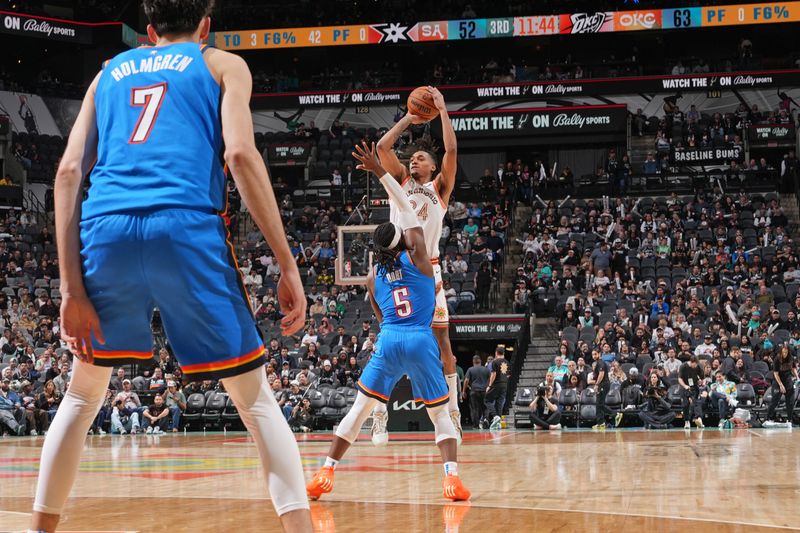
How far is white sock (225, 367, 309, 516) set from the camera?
8.93 feet

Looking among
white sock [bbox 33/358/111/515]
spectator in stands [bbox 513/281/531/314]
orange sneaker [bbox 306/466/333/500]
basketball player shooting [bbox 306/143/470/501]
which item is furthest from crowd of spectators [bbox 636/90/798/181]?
white sock [bbox 33/358/111/515]

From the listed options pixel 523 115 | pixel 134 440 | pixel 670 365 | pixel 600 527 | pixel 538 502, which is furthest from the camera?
pixel 523 115

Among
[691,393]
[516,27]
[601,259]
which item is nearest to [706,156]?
[516,27]

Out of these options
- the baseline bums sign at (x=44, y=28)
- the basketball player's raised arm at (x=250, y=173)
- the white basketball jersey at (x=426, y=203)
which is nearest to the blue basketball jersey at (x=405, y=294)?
the white basketball jersey at (x=426, y=203)

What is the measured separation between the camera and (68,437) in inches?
112

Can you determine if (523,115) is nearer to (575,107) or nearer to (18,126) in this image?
(575,107)

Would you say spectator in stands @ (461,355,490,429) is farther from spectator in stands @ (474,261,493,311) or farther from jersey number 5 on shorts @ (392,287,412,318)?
jersey number 5 on shorts @ (392,287,412,318)

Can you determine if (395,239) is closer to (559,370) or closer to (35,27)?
(559,370)

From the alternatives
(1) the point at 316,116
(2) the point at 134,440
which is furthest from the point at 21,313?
(1) the point at 316,116

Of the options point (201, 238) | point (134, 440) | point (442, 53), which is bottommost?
point (134, 440)

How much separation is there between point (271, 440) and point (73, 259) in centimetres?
78

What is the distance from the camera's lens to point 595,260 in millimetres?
20047

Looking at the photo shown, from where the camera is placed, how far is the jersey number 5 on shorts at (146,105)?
2.79 metres

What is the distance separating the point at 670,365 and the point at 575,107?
14.0 meters
